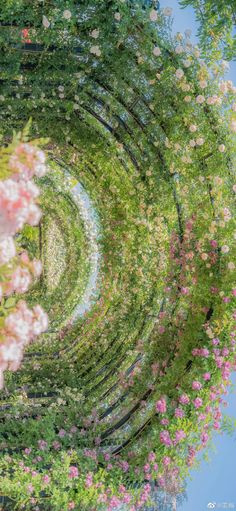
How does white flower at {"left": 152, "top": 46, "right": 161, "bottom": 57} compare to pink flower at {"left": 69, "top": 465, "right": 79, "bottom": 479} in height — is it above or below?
above

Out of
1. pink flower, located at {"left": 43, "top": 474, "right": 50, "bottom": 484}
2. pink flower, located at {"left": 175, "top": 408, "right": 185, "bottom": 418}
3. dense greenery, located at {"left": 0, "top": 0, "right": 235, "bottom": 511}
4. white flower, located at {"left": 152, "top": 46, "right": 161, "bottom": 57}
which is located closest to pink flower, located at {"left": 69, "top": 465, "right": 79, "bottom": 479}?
dense greenery, located at {"left": 0, "top": 0, "right": 235, "bottom": 511}

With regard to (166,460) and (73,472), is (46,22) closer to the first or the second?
(73,472)

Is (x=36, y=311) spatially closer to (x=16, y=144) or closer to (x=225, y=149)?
(x=16, y=144)

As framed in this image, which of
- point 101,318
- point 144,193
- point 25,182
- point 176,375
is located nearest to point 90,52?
point 144,193

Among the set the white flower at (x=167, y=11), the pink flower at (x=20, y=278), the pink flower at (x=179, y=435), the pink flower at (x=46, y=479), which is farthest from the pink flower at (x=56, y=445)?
the white flower at (x=167, y=11)

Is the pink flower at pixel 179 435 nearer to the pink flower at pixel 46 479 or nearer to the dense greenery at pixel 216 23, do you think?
the pink flower at pixel 46 479

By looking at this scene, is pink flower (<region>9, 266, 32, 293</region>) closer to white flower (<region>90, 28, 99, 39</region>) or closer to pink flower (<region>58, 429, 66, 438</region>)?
white flower (<region>90, 28, 99, 39</region>)
